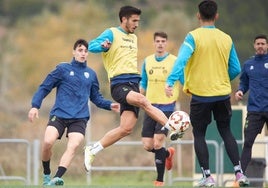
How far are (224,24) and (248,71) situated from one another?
2911 cm

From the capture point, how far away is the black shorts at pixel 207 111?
49.9 ft

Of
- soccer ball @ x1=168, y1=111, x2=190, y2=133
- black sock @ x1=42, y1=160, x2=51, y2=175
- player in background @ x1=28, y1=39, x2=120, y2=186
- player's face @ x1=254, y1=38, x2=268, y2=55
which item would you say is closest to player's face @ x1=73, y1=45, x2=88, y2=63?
player in background @ x1=28, y1=39, x2=120, y2=186

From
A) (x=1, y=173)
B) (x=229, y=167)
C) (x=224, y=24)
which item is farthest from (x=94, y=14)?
(x=229, y=167)

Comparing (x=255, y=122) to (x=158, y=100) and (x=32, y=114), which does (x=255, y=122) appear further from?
(x=32, y=114)

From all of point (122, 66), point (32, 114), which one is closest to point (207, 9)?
point (122, 66)

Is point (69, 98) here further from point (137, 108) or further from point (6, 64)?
point (6, 64)

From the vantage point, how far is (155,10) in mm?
65562

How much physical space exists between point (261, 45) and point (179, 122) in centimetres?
250

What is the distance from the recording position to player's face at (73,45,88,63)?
54.9 feet

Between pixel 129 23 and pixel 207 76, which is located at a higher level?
pixel 129 23

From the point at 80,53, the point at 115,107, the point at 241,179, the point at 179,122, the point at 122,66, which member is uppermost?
the point at 80,53

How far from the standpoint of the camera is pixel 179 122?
15.4 m

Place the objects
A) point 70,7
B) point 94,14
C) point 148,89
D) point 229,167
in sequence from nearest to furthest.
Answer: point 148,89 → point 229,167 → point 94,14 → point 70,7

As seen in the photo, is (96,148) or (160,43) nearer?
(96,148)
